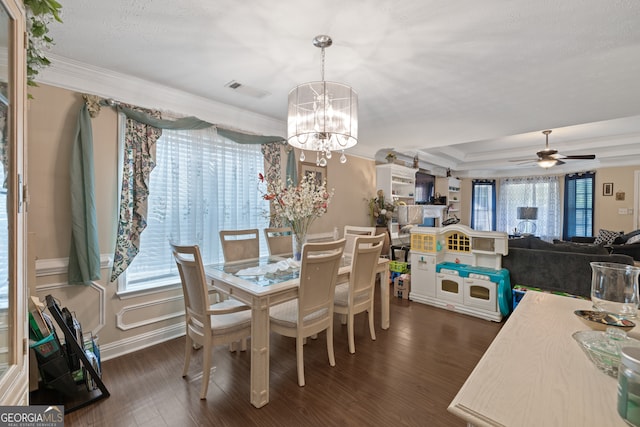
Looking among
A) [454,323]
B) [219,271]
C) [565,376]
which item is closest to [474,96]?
[454,323]

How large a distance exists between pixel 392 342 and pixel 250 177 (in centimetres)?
249

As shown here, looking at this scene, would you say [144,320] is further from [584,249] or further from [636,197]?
[636,197]

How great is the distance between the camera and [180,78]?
8.43ft

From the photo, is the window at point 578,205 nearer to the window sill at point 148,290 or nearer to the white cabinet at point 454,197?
the white cabinet at point 454,197

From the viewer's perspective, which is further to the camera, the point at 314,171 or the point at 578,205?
the point at 578,205

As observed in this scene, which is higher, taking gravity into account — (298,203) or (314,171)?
(314,171)

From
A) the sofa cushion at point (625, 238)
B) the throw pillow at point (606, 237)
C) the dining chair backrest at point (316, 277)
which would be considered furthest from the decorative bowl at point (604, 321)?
the throw pillow at point (606, 237)

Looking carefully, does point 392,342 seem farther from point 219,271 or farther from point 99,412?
point 99,412

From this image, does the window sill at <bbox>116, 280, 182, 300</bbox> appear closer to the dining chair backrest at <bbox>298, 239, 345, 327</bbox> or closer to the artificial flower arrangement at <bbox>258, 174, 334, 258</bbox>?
the artificial flower arrangement at <bbox>258, 174, 334, 258</bbox>

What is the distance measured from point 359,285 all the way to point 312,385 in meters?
0.93

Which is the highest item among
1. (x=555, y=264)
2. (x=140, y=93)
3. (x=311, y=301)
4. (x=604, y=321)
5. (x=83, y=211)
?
(x=140, y=93)

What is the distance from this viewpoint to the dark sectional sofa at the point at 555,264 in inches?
117

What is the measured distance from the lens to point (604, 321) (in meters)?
0.97

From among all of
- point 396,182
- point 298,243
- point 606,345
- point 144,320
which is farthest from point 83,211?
point 396,182
